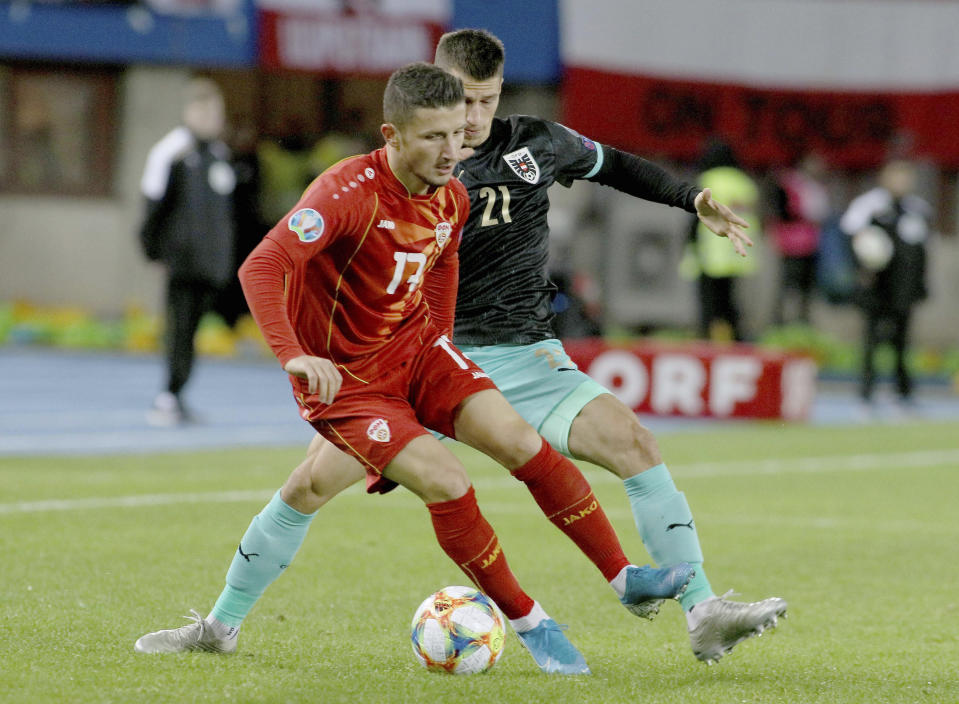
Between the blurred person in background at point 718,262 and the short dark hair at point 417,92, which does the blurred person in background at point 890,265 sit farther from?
the short dark hair at point 417,92

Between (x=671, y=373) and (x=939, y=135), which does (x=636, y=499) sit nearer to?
(x=671, y=373)

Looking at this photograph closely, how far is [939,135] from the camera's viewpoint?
22.3m

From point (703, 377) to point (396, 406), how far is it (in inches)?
392

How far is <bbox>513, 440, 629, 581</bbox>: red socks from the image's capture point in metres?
5.38

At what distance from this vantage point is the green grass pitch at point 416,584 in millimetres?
5074

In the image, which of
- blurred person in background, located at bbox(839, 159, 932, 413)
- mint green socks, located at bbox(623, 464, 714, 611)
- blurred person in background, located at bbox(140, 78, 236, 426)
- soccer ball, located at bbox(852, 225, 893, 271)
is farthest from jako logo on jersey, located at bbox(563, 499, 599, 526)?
soccer ball, located at bbox(852, 225, 893, 271)

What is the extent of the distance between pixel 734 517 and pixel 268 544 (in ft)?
14.6

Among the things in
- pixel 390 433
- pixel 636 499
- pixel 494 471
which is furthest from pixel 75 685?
pixel 494 471

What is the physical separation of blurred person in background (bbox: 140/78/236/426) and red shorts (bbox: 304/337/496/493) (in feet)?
26.1

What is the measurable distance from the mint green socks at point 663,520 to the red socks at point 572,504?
6.8 inches

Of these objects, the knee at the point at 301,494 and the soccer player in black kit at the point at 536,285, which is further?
the soccer player in black kit at the point at 536,285

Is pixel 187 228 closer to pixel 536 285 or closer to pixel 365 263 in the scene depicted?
pixel 536 285

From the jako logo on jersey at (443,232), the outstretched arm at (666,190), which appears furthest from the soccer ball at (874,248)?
the jako logo on jersey at (443,232)

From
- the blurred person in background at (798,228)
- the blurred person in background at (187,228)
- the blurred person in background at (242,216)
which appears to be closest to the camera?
the blurred person in background at (187,228)
